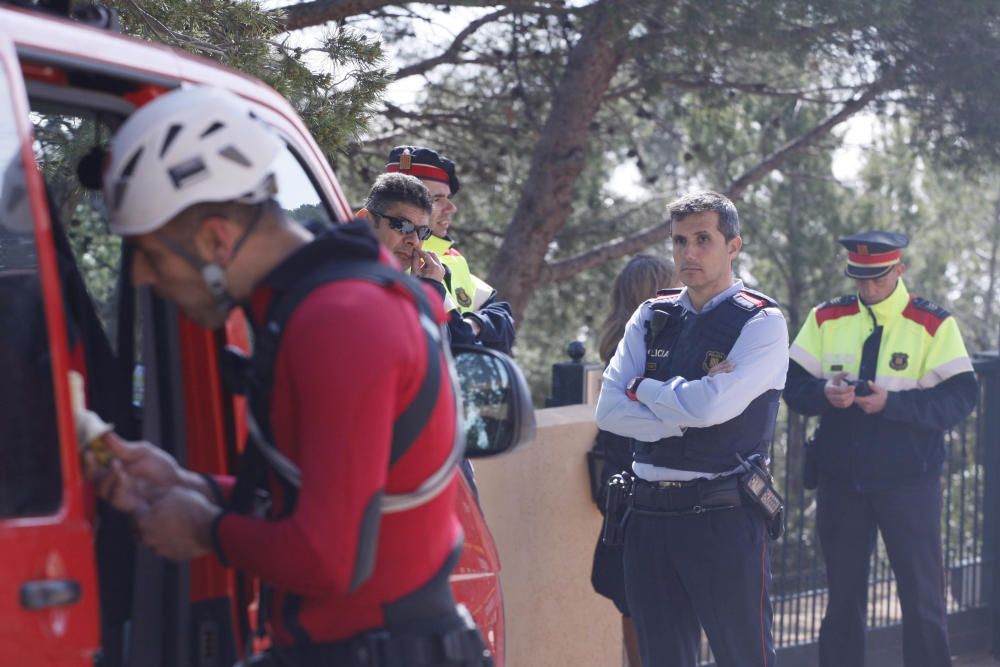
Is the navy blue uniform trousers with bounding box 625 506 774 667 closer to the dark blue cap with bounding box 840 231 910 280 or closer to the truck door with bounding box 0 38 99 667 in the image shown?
the dark blue cap with bounding box 840 231 910 280

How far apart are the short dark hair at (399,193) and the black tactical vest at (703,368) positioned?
89 cm

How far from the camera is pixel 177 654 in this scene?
2.30 m

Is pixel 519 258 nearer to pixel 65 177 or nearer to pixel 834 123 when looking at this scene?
pixel 834 123

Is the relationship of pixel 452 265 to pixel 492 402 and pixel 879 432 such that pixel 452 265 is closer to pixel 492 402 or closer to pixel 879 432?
pixel 879 432

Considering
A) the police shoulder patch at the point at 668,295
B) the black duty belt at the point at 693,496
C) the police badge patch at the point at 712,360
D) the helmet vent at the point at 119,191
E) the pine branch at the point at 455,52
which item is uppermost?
the pine branch at the point at 455,52

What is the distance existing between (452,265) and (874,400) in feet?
6.44

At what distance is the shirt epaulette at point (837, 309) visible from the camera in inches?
238

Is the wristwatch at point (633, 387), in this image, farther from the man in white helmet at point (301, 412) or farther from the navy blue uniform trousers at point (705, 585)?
the man in white helmet at point (301, 412)

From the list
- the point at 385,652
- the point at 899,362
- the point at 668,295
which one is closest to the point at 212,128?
the point at 385,652

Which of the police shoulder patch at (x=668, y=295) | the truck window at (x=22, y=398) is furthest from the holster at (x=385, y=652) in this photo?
the police shoulder patch at (x=668, y=295)

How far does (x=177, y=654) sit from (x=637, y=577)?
2.45 meters

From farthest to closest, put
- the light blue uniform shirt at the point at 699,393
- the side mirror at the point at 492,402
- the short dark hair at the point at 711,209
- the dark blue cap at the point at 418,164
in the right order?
the dark blue cap at the point at 418,164 < the short dark hair at the point at 711,209 < the light blue uniform shirt at the point at 699,393 < the side mirror at the point at 492,402

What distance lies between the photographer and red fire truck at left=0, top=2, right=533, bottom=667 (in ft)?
6.50

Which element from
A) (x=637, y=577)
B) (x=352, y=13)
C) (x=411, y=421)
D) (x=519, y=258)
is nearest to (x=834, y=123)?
(x=519, y=258)
